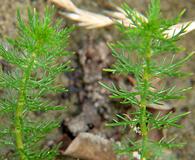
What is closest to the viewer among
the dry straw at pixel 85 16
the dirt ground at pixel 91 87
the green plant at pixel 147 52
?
the green plant at pixel 147 52

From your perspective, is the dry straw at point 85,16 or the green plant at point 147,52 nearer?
the green plant at point 147,52

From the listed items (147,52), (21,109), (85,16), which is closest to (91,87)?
(85,16)

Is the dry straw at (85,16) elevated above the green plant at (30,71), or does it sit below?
above

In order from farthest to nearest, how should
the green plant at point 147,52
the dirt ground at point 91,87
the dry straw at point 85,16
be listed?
the dry straw at point 85,16
the dirt ground at point 91,87
the green plant at point 147,52

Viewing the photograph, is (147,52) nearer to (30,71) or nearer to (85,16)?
(30,71)

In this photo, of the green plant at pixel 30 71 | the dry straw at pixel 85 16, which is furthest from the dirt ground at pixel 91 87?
the green plant at pixel 30 71

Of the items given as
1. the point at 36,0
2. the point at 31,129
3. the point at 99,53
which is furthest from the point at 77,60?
the point at 31,129

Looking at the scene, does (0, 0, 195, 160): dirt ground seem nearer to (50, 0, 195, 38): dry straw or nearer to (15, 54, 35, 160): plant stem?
(50, 0, 195, 38): dry straw

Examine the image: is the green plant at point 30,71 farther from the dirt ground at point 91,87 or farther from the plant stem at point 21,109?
the dirt ground at point 91,87
